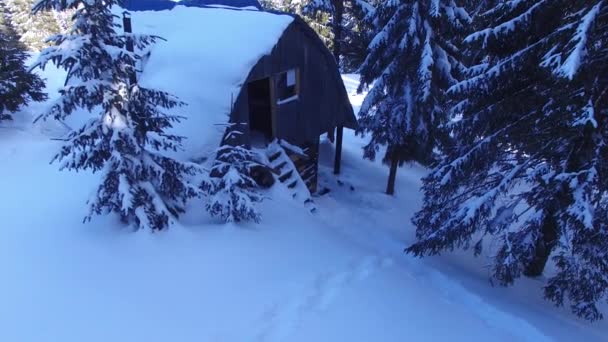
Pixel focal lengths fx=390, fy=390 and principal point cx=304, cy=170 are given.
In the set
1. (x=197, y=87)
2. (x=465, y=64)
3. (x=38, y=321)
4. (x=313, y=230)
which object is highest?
(x=465, y=64)

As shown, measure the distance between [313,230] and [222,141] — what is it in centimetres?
317

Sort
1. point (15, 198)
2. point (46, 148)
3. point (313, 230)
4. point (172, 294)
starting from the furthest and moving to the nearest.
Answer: point (46, 148) < point (313, 230) < point (15, 198) < point (172, 294)

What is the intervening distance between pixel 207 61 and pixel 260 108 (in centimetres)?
331

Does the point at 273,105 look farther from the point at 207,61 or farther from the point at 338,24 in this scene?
the point at 338,24

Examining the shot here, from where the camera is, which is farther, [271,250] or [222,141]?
[222,141]

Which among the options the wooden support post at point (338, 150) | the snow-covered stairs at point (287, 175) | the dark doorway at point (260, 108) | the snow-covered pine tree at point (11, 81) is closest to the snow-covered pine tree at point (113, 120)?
the snow-covered stairs at point (287, 175)

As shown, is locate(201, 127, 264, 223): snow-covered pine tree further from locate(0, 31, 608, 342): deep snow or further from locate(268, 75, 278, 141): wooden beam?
locate(268, 75, 278, 141): wooden beam

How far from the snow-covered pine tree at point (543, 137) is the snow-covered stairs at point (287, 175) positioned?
12.9 feet

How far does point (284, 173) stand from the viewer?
11727 mm

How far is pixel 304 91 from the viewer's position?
13320mm

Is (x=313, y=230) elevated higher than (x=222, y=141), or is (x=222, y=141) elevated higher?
(x=222, y=141)

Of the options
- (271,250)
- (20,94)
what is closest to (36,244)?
(271,250)

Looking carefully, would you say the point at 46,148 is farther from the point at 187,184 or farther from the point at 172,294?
the point at 172,294

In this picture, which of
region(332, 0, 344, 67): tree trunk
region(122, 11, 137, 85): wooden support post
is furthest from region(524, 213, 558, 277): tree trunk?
region(332, 0, 344, 67): tree trunk
